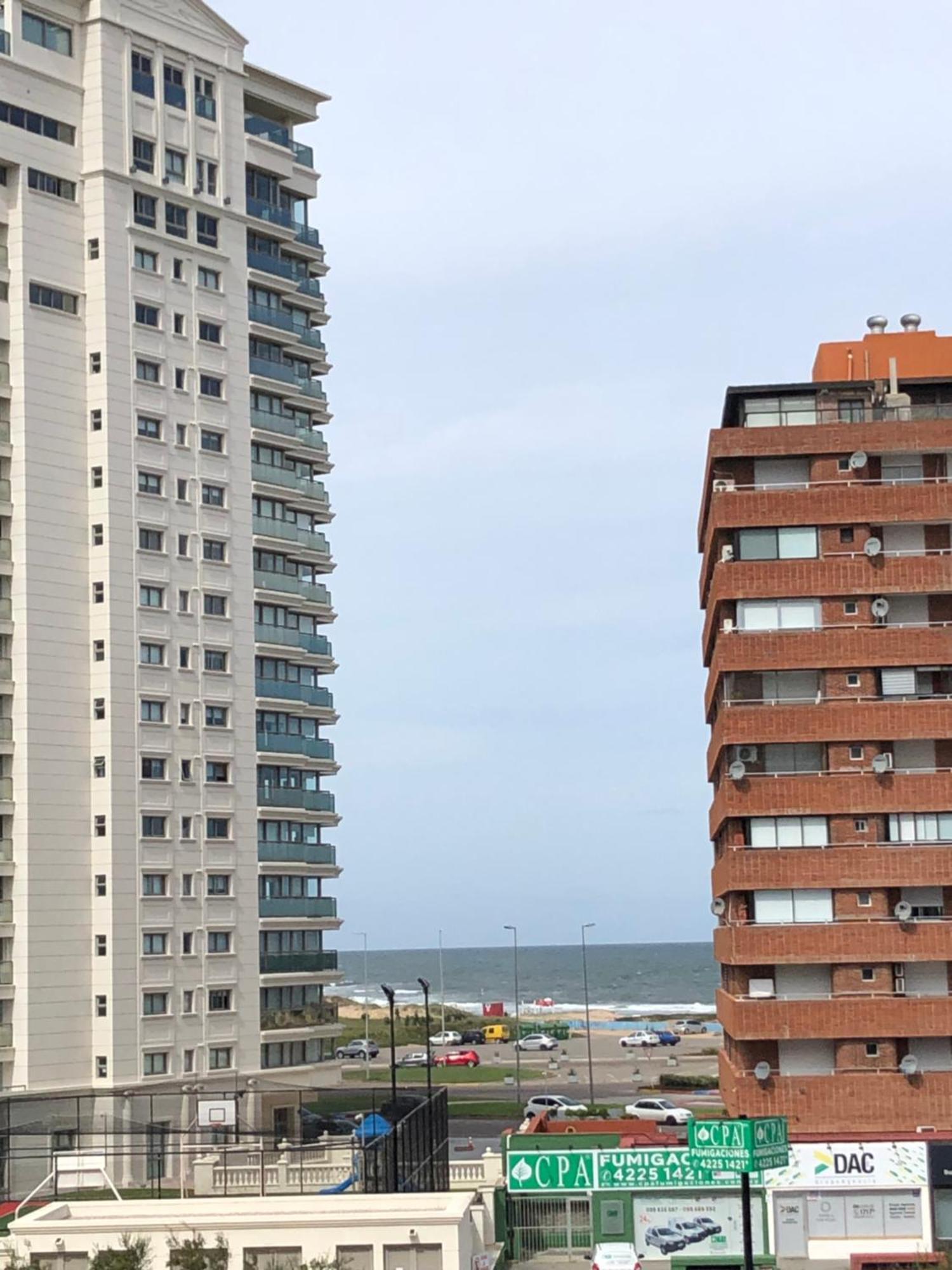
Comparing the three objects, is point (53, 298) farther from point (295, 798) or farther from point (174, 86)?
point (295, 798)

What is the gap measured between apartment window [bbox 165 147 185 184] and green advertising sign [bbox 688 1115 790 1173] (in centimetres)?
5942

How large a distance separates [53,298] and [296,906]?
107 ft

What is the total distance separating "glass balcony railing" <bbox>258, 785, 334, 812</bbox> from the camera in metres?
100

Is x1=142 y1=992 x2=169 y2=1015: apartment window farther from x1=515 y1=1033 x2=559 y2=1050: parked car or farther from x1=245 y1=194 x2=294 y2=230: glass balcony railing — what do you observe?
x1=515 y1=1033 x2=559 y2=1050: parked car

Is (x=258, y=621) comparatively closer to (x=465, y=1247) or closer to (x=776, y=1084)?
(x=776, y=1084)

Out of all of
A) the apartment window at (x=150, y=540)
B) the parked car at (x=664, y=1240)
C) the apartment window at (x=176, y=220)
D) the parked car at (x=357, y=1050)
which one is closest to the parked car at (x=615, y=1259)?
the parked car at (x=664, y=1240)

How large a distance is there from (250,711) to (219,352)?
1770cm

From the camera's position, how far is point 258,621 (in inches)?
3984

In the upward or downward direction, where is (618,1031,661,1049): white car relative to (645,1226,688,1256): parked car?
downward

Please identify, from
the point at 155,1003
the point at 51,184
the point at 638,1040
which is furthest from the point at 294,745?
the point at 638,1040

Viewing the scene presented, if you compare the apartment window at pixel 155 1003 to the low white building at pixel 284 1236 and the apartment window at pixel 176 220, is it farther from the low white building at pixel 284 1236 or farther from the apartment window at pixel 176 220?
the low white building at pixel 284 1236

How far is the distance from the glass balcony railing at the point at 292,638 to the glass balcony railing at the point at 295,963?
612 inches

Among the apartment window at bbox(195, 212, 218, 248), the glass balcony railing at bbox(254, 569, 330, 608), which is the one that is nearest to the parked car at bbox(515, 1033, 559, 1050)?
the glass balcony railing at bbox(254, 569, 330, 608)

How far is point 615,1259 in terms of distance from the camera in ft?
189
